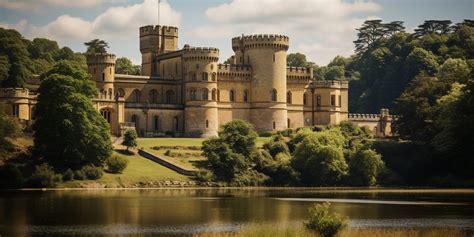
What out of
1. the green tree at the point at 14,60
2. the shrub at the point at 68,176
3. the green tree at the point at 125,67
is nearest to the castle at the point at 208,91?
the green tree at the point at 14,60

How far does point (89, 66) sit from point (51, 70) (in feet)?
50.0

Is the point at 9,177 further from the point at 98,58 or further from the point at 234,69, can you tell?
the point at 234,69

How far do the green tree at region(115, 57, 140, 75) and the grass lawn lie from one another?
3733 centimetres

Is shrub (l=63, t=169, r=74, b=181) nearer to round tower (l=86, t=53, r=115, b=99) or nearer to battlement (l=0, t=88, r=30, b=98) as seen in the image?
battlement (l=0, t=88, r=30, b=98)

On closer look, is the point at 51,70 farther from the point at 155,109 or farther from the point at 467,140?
the point at 467,140

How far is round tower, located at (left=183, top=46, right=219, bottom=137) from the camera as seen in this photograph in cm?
10050

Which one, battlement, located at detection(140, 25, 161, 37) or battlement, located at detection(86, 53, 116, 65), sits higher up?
battlement, located at detection(140, 25, 161, 37)

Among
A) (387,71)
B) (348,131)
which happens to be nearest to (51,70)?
(348,131)

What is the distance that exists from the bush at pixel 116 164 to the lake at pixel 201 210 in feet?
11.8

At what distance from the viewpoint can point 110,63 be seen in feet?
330

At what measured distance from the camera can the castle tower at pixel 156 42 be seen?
357ft

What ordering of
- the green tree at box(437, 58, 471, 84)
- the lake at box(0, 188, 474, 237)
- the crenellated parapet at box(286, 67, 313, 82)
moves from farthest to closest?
1. the crenellated parapet at box(286, 67, 313, 82)
2. the green tree at box(437, 58, 471, 84)
3. the lake at box(0, 188, 474, 237)

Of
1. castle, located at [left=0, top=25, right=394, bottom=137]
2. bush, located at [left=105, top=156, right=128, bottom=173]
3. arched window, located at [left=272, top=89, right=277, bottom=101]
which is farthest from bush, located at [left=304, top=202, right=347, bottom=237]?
arched window, located at [left=272, top=89, right=277, bottom=101]

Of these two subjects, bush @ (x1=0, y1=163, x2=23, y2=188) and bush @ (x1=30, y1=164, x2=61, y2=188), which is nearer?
bush @ (x1=0, y1=163, x2=23, y2=188)
